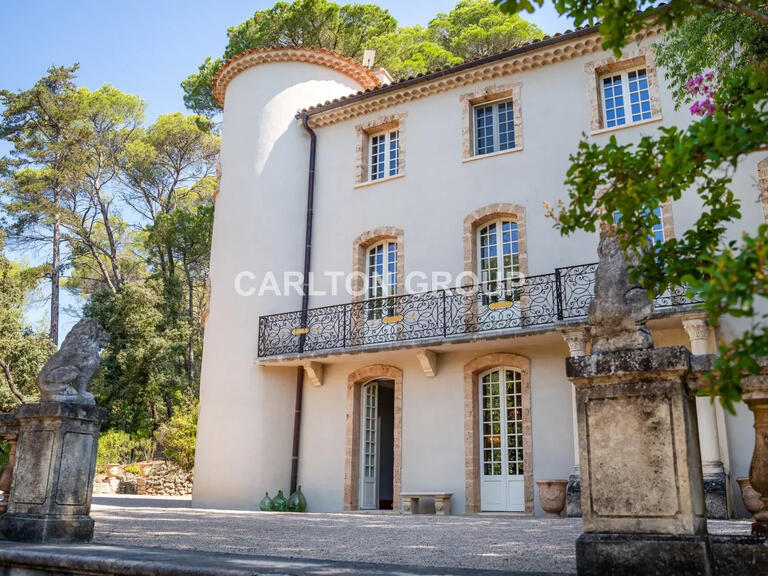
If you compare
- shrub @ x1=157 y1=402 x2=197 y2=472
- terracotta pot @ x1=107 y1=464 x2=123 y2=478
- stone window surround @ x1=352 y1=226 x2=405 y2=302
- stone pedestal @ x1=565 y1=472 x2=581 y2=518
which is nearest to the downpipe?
stone window surround @ x1=352 y1=226 x2=405 y2=302

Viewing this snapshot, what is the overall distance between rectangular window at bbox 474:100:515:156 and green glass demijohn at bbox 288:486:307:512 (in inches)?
319

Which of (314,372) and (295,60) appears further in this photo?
(295,60)

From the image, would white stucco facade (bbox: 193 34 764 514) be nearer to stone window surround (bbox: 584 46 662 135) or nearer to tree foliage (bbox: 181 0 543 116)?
stone window surround (bbox: 584 46 662 135)

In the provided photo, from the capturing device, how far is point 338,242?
636 inches

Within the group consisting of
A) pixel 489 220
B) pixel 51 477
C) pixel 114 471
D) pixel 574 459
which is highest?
pixel 489 220

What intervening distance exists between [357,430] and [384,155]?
249 inches

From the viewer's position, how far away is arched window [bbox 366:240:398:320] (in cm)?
1512

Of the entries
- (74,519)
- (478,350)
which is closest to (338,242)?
(478,350)

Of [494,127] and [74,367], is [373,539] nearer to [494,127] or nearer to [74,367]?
[74,367]

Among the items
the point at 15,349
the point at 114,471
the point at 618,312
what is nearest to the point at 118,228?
the point at 15,349

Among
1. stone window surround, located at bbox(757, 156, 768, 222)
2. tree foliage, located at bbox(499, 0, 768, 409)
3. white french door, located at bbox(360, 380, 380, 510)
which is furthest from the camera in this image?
white french door, located at bbox(360, 380, 380, 510)

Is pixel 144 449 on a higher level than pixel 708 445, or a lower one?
higher

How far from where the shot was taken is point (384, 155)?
655 inches

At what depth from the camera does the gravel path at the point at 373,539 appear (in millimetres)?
5559
